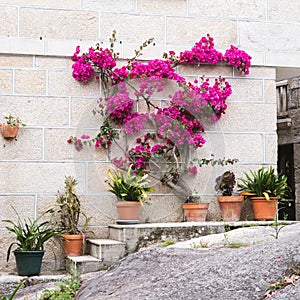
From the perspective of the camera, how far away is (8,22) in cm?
655

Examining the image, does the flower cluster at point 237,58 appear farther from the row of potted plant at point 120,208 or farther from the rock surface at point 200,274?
the rock surface at point 200,274

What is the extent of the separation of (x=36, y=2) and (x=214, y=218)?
300 cm

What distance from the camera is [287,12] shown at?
736 cm

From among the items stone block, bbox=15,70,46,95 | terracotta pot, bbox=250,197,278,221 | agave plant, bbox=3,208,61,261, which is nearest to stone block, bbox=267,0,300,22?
terracotta pot, bbox=250,197,278,221

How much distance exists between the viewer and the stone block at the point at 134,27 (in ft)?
22.4

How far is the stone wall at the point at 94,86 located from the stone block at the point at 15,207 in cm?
1

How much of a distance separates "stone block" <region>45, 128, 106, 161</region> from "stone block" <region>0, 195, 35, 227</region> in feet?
1.58

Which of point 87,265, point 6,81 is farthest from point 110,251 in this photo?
point 6,81

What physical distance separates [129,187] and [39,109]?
4.09ft

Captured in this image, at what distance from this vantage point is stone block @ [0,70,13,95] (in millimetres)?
6484

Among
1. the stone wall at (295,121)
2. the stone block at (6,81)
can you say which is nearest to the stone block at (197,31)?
the stone block at (6,81)

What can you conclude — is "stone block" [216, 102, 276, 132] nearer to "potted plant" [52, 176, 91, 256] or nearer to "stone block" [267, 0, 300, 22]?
"stone block" [267, 0, 300, 22]

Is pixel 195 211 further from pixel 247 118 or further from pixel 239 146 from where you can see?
pixel 247 118

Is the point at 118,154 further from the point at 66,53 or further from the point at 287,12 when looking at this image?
the point at 287,12
